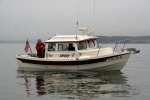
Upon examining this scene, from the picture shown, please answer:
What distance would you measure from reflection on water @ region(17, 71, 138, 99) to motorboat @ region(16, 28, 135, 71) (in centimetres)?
71

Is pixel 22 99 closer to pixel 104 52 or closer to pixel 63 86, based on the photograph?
pixel 63 86

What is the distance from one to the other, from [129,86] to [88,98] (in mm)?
4036

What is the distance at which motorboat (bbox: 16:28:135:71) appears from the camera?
71.9ft

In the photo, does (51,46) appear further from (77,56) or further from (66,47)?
(77,56)

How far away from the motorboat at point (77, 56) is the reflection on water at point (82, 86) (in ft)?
2.32

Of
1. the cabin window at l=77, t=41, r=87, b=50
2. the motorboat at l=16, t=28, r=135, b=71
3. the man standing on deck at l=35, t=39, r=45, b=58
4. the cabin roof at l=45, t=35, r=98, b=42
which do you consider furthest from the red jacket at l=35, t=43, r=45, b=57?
the cabin window at l=77, t=41, r=87, b=50

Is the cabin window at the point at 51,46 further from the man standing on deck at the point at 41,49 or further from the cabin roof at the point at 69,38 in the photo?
the man standing on deck at the point at 41,49

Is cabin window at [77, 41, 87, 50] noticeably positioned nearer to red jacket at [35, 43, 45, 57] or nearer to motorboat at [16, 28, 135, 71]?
motorboat at [16, 28, 135, 71]

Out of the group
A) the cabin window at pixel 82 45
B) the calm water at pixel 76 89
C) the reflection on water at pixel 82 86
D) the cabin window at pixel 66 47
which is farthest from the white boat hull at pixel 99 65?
the calm water at pixel 76 89

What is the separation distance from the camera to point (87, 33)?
25.3 metres

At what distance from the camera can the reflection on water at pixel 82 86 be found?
14.4 metres

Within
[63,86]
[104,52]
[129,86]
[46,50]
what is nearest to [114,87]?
[129,86]

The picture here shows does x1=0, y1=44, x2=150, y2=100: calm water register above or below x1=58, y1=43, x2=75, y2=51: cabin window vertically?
below

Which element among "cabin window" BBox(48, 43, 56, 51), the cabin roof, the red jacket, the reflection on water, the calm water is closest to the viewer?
the calm water
